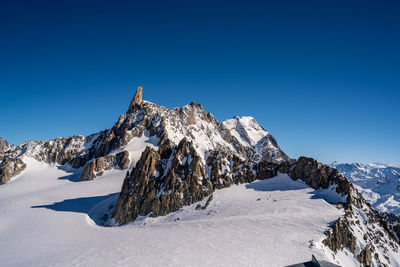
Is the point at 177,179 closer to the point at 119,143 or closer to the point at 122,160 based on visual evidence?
the point at 122,160

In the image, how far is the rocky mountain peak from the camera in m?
152

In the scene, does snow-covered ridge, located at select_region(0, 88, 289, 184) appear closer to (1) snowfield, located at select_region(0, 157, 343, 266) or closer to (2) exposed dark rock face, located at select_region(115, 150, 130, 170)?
(2) exposed dark rock face, located at select_region(115, 150, 130, 170)

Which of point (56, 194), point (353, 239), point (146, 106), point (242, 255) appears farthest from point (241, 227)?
point (146, 106)

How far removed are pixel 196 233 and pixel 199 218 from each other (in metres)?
10.3

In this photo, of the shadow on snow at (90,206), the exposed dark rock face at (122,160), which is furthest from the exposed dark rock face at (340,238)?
the exposed dark rock face at (122,160)

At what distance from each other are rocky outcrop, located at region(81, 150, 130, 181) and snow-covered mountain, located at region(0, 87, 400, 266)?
9.20 metres

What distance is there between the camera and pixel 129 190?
5284 cm

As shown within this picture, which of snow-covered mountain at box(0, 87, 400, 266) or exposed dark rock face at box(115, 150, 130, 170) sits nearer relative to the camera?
snow-covered mountain at box(0, 87, 400, 266)

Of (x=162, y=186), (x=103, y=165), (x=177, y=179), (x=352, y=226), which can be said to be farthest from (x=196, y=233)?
(x=103, y=165)

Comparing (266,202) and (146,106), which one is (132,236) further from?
(146,106)

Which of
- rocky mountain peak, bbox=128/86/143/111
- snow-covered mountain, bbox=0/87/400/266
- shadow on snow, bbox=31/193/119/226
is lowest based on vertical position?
shadow on snow, bbox=31/193/119/226

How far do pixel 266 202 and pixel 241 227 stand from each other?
41.2 feet

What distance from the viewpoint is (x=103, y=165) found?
10350cm

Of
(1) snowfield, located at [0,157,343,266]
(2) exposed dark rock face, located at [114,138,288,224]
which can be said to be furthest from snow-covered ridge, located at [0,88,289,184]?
(2) exposed dark rock face, located at [114,138,288,224]
